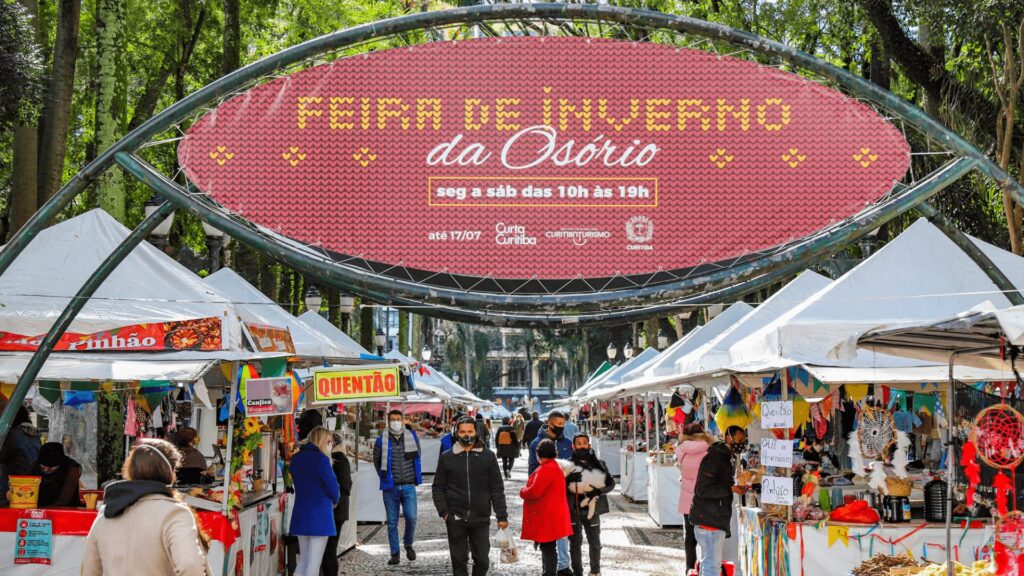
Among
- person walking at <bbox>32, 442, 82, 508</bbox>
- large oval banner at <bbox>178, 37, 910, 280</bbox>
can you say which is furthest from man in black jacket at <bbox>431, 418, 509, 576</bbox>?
person walking at <bbox>32, 442, 82, 508</bbox>

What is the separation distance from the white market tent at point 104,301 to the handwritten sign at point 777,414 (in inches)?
174

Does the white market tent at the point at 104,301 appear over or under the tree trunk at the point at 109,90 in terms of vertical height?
under

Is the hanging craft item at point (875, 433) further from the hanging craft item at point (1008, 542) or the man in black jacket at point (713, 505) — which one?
the hanging craft item at point (1008, 542)

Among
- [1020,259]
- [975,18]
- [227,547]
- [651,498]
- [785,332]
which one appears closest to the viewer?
[785,332]

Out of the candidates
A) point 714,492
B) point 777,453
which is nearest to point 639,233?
point 777,453

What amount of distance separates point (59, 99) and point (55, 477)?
21.4 ft

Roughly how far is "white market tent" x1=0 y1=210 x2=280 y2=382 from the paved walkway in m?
4.98

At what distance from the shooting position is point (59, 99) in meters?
15.1

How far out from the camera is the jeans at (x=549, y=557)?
11.7 m

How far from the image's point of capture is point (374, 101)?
34.7ft

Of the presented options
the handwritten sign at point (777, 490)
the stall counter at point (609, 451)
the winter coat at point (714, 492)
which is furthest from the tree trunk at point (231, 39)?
the stall counter at point (609, 451)

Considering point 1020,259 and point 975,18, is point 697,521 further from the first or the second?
point 975,18

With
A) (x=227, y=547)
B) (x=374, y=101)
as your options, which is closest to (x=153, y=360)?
(x=227, y=547)

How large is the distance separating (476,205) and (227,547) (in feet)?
12.3
